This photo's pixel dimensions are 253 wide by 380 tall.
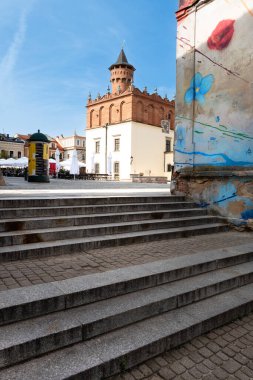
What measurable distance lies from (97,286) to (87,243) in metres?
1.72

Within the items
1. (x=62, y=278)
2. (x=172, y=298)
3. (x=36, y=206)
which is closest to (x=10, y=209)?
(x=36, y=206)

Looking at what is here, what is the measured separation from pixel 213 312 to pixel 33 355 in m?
2.16

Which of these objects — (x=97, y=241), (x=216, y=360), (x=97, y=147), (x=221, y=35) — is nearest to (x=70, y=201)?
(x=97, y=241)

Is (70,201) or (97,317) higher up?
(70,201)

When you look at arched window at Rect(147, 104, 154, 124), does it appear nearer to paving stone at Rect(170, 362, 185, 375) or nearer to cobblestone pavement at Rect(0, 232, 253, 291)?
cobblestone pavement at Rect(0, 232, 253, 291)

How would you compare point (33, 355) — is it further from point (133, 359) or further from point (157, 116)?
point (157, 116)

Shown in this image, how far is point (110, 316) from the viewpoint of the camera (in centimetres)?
303

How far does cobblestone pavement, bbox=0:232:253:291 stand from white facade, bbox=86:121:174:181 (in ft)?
109

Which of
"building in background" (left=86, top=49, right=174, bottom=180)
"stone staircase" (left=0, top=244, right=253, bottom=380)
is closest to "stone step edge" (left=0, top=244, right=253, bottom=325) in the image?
"stone staircase" (left=0, top=244, right=253, bottom=380)

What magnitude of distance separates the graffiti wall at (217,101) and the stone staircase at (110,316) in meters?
3.89

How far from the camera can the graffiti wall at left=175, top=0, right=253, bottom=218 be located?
738 centimetres

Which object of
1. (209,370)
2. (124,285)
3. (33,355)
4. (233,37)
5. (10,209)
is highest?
(233,37)

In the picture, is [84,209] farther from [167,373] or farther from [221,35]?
[221,35]

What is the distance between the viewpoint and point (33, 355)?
8.38ft
